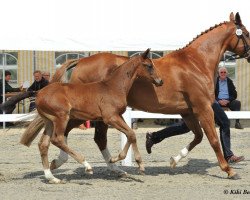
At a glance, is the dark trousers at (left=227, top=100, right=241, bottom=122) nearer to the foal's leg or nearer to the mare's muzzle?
the mare's muzzle

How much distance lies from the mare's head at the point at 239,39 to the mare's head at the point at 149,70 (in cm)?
139

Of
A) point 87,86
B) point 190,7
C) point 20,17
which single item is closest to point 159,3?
point 190,7

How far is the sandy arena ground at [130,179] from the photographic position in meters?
7.59

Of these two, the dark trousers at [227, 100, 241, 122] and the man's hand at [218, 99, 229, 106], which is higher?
the man's hand at [218, 99, 229, 106]

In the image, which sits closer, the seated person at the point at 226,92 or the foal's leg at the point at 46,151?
the foal's leg at the point at 46,151

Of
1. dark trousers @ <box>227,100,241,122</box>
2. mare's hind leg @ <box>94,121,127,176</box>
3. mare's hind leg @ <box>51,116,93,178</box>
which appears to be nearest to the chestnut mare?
mare's hind leg @ <box>94,121,127,176</box>

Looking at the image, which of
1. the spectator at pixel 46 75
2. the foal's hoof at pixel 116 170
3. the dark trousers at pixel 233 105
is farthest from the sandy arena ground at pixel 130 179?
the spectator at pixel 46 75

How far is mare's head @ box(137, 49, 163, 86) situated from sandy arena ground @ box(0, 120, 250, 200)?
1.22 metres

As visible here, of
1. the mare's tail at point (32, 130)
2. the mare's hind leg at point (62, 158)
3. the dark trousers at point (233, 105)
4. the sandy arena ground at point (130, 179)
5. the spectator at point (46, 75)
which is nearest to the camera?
the sandy arena ground at point (130, 179)

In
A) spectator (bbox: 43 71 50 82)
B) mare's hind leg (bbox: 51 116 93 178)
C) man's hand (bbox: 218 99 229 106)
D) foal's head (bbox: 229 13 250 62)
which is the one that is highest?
foal's head (bbox: 229 13 250 62)

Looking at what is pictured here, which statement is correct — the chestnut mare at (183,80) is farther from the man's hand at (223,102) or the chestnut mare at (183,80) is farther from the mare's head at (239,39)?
the man's hand at (223,102)

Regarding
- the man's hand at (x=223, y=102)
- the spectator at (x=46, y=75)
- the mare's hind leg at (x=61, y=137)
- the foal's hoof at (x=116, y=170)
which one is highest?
the mare's hind leg at (x=61, y=137)

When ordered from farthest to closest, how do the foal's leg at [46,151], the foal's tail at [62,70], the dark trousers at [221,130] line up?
1. the dark trousers at [221,130]
2. the foal's tail at [62,70]
3. the foal's leg at [46,151]

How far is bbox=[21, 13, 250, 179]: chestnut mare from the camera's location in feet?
28.8
